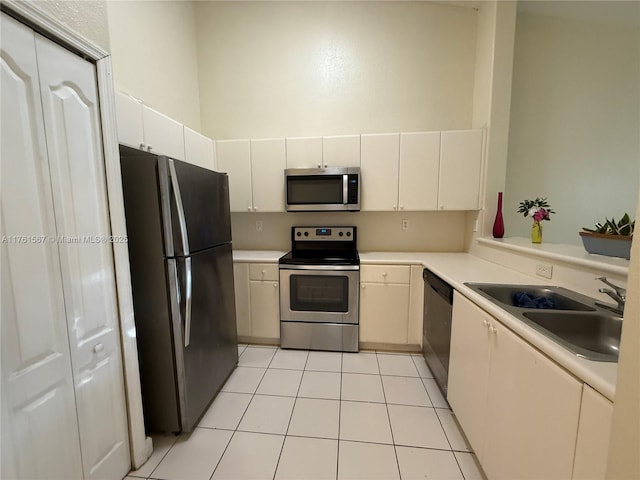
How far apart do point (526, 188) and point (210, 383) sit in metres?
3.22

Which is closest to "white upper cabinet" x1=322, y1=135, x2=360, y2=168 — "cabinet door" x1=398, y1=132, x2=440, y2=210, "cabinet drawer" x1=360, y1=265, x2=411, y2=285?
"cabinet door" x1=398, y1=132, x2=440, y2=210

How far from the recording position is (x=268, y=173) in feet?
8.86

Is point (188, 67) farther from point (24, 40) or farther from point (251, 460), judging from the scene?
point (251, 460)

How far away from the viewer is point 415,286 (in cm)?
240

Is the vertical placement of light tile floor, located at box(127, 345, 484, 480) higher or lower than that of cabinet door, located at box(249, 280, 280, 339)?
lower

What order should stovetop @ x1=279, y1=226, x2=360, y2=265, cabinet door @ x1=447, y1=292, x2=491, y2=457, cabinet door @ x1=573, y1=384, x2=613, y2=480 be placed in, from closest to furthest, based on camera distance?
cabinet door @ x1=573, y1=384, x2=613, y2=480 → cabinet door @ x1=447, y1=292, x2=491, y2=457 → stovetop @ x1=279, y1=226, x2=360, y2=265

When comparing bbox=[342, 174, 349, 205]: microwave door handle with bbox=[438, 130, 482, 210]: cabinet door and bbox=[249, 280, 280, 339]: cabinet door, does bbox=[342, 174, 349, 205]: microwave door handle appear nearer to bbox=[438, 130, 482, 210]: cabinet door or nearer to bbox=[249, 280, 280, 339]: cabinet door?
bbox=[438, 130, 482, 210]: cabinet door

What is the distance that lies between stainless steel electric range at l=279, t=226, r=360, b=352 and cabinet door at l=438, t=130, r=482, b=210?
106cm

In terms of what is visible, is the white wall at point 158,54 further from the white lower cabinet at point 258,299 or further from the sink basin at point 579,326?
the sink basin at point 579,326

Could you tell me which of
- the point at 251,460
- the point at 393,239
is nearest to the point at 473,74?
the point at 393,239

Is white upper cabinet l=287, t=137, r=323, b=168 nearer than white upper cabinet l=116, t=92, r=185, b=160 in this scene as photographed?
No

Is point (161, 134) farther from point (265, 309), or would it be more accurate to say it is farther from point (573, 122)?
point (573, 122)

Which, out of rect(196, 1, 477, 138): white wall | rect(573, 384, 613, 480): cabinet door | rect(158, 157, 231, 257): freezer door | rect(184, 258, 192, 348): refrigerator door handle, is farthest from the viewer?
rect(196, 1, 477, 138): white wall

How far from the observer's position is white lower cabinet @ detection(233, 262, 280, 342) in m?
2.53
